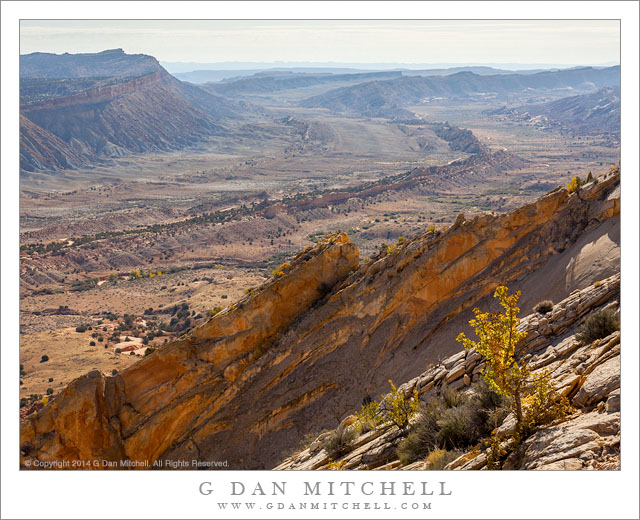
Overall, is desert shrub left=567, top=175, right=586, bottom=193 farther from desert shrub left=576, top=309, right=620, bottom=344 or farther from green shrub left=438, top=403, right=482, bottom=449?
green shrub left=438, top=403, right=482, bottom=449

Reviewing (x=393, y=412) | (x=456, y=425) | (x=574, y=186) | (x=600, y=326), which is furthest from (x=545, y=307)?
(x=574, y=186)

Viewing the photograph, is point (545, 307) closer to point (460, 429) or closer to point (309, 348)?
point (460, 429)

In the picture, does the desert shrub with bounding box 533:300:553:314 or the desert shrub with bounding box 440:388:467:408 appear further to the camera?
the desert shrub with bounding box 533:300:553:314

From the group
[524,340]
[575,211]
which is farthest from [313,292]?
[575,211]

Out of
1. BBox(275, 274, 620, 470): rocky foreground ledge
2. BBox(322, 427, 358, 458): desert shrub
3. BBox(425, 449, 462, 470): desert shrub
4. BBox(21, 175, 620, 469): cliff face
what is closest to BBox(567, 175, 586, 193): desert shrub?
BBox(21, 175, 620, 469): cliff face

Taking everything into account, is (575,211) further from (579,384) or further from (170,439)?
(170,439)

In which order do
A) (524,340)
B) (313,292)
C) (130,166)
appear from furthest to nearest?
(130,166)
(313,292)
(524,340)
